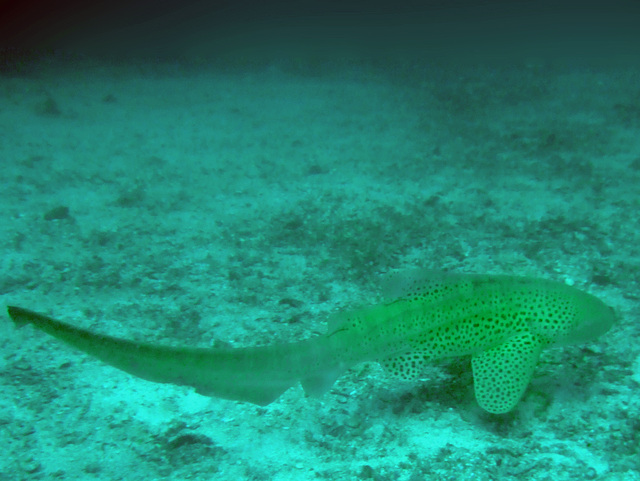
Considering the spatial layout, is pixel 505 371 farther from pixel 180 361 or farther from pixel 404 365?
pixel 180 361

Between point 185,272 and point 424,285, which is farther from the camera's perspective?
point 185,272

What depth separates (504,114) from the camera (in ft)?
41.2

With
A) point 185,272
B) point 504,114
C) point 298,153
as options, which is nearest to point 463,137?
point 504,114

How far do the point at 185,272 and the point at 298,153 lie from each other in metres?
5.30

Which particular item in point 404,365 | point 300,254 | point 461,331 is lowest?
point 300,254

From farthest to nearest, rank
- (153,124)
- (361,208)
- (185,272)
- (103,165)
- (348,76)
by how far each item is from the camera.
A: (348,76), (153,124), (103,165), (361,208), (185,272)

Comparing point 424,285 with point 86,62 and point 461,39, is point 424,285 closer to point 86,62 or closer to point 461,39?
point 86,62

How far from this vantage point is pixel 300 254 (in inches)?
251

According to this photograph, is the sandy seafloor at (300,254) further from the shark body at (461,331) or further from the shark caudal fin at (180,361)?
the shark caudal fin at (180,361)

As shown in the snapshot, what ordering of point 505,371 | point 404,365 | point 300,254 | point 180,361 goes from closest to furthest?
point 180,361, point 505,371, point 404,365, point 300,254

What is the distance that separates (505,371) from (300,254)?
11.3ft

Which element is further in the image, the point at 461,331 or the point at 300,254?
the point at 300,254

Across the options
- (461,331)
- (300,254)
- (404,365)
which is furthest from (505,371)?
(300,254)

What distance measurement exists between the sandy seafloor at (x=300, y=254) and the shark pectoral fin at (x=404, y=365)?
378mm
